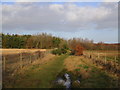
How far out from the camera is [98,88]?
8.01 metres

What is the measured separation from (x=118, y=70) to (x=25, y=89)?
7621 mm

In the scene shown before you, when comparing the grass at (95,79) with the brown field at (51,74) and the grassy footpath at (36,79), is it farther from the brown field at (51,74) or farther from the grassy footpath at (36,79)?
the grassy footpath at (36,79)

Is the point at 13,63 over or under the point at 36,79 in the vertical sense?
over

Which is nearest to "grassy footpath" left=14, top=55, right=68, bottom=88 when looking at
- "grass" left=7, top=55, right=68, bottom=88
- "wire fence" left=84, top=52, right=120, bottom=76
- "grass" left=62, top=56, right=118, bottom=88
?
"grass" left=7, top=55, right=68, bottom=88

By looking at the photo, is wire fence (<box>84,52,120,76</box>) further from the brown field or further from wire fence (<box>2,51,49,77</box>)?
wire fence (<box>2,51,49,77</box>)

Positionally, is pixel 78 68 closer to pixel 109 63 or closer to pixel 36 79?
pixel 109 63

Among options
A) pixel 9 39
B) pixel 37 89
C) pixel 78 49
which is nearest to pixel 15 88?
pixel 37 89

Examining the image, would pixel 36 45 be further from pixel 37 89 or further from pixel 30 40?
pixel 37 89

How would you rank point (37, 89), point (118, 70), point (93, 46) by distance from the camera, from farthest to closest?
1. point (93, 46)
2. point (118, 70)
3. point (37, 89)

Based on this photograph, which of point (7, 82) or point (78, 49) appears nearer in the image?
point (7, 82)

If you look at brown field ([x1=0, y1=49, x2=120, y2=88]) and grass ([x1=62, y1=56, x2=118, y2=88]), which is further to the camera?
brown field ([x1=0, y1=49, x2=120, y2=88])

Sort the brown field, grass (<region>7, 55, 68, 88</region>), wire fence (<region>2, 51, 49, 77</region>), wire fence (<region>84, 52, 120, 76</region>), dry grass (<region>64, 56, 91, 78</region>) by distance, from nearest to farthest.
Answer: grass (<region>7, 55, 68, 88</region>) → the brown field → wire fence (<region>2, 51, 49, 77</region>) → dry grass (<region>64, 56, 91, 78</region>) → wire fence (<region>84, 52, 120, 76</region>)

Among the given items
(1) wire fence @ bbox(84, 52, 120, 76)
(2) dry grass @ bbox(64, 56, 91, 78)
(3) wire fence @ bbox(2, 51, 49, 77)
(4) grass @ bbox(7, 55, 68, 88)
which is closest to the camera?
(4) grass @ bbox(7, 55, 68, 88)

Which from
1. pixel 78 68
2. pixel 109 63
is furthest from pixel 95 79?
pixel 109 63
